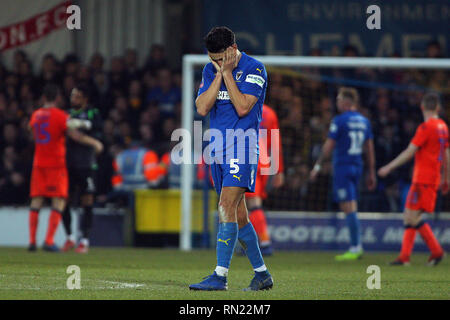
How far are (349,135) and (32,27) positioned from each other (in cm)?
747

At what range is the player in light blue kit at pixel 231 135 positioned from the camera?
6.68 meters

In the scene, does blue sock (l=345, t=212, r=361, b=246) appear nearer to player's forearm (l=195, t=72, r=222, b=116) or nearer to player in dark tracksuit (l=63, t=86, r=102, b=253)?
player in dark tracksuit (l=63, t=86, r=102, b=253)

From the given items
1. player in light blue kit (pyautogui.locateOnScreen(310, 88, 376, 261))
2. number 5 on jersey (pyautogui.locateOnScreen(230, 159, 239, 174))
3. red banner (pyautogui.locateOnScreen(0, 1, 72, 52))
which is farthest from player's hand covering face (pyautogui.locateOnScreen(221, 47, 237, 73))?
red banner (pyautogui.locateOnScreen(0, 1, 72, 52))

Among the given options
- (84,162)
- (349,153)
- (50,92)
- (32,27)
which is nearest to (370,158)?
(349,153)

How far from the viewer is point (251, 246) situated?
6.86m

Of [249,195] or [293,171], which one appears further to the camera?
[293,171]

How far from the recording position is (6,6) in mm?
17141

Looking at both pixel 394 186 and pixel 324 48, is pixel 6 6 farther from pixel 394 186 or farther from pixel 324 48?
pixel 394 186

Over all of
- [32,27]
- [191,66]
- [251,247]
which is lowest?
[251,247]

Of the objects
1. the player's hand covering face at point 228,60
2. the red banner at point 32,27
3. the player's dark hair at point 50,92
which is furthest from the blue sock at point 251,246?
the red banner at point 32,27

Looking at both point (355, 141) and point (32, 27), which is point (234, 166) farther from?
point (32, 27)
